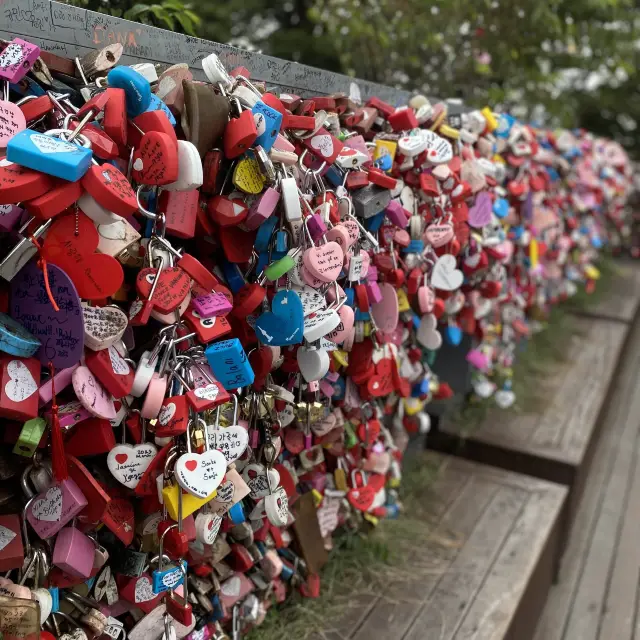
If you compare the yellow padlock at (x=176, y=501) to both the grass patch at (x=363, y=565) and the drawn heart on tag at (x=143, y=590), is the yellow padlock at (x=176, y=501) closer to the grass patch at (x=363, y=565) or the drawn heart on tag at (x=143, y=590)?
the drawn heart on tag at (x=143, y=590)

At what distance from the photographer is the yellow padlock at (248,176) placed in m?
1.09

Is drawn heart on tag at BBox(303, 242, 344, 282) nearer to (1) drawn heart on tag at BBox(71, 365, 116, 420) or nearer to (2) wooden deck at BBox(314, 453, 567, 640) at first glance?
(1) drawn heart on tag at BBox(71, 365, 116, 420)

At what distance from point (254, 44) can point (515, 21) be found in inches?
108

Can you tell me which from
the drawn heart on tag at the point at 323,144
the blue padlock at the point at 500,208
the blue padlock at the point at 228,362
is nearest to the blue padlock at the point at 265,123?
the drawn heart on tag at the point at 323,144

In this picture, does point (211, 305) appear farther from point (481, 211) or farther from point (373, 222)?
point (481, 211)

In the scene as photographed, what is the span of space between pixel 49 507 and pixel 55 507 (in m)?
0.01

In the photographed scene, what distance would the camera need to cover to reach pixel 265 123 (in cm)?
109

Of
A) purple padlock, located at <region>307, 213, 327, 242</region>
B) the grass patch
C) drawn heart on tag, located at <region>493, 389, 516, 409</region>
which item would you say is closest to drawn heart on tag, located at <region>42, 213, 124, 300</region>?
purple padlock, located at <region>307, 213, 327, 242</region>

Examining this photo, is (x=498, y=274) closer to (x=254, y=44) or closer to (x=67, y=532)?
(x=67, y=532)

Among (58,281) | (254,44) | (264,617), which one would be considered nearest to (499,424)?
(264,617)

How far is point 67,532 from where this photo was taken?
103cm

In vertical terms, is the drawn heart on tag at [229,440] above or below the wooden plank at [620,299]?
above

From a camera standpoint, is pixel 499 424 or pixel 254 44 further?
pixel 254 44

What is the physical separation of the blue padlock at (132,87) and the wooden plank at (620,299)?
4.79 meters
